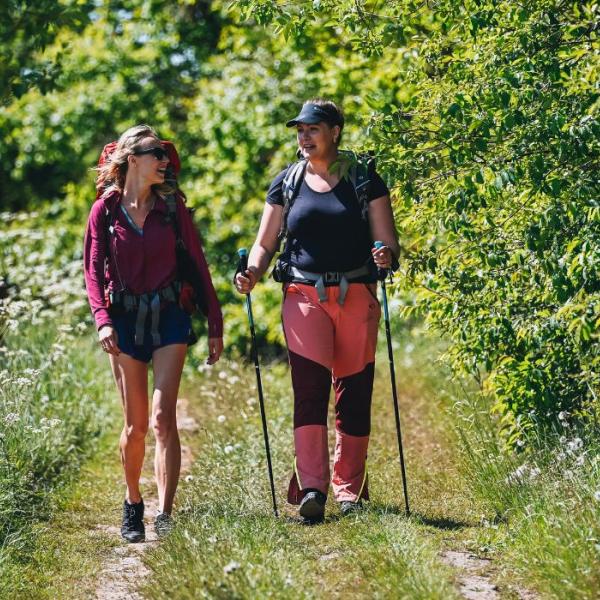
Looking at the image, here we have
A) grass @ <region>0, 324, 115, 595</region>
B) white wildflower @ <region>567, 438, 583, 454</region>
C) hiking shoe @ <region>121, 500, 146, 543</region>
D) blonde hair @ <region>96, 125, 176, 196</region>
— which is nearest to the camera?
white wildflower @ <region>567, 438, 583, 454</region>

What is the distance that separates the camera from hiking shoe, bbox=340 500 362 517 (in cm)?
596

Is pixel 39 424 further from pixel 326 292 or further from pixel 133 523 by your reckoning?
pixel 326 292

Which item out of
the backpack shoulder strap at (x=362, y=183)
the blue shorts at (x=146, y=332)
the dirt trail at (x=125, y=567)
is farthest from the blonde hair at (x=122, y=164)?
the dirt trail at (x=125, y=567)

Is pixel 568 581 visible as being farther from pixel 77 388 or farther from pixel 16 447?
pixel 77 388

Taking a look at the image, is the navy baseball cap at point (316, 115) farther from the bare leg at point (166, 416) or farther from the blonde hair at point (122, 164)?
the bare leg at point (166, 416)

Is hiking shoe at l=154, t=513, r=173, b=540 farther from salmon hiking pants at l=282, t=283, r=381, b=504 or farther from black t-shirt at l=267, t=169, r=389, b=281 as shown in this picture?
black t-shirt at l=267, t=169, r=389, b=281

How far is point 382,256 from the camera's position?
581cm

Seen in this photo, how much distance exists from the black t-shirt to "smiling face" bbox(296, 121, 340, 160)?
0.17 metres

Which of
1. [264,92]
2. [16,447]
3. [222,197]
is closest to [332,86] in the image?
[264,92]

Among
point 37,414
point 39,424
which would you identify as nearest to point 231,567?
point 39,424

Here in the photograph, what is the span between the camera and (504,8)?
5520 mm

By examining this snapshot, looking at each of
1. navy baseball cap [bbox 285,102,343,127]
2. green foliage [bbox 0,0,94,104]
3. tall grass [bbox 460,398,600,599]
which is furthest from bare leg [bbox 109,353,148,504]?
green foliage [bbox 0,0,94,104]

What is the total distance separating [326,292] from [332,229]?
31 cm

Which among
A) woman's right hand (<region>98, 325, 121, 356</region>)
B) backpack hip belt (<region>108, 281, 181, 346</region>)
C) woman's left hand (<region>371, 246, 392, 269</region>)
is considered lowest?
woman's right hand (<region>98, 325, 121, 356</region>)
